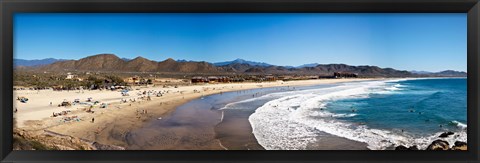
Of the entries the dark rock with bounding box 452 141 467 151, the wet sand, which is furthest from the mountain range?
the dark rock with bounding box 452 141 467 151

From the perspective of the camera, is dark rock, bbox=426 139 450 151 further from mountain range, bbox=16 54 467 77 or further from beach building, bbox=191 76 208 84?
beach building, bbox=191 76 208 84

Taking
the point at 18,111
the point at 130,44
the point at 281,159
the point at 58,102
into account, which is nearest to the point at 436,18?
the point at 281,159

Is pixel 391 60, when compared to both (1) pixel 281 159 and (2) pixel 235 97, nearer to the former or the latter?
(1) pixel 281 159

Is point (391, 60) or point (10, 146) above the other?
point (391, 60)

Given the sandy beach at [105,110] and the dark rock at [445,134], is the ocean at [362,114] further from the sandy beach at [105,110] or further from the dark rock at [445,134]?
the sandy beach at [105,110]

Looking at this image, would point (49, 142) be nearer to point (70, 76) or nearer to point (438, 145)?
point (70, 76)

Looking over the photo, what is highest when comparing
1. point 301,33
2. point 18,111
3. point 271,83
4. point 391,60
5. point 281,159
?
point 301,33

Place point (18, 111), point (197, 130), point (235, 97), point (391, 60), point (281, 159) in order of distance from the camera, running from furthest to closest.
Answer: point (235, 97) → point (197, 130) → point (391, 60) → point (18, 111) → point (281, 159)
